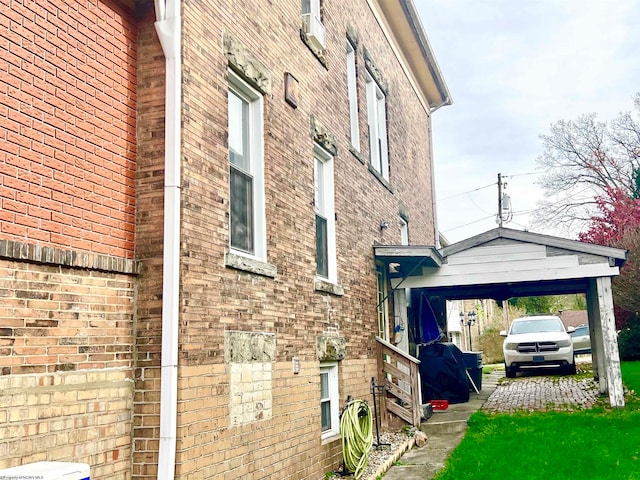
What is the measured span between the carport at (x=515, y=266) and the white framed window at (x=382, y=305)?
0.21 metres

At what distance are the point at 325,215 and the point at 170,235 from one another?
4.66 m

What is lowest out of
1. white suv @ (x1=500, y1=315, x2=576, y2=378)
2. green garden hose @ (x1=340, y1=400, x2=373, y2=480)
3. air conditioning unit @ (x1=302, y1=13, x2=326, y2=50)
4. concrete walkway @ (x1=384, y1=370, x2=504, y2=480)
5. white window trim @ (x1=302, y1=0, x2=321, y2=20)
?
concrete walkway @ (x1=384, y1=370, x2=504, y2=480)

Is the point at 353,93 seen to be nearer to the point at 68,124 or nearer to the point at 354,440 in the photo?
the point at 354,440

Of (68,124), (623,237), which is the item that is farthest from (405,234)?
(68,124)

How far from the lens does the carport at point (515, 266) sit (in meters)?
12.3

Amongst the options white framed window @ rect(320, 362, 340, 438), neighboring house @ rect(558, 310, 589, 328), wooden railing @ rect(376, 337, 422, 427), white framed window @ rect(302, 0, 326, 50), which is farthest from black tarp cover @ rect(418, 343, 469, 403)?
neighboring house @ rect(558, 310, 589, 328)

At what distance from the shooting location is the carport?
1227 centimetres

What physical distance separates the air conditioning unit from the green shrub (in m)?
21.0

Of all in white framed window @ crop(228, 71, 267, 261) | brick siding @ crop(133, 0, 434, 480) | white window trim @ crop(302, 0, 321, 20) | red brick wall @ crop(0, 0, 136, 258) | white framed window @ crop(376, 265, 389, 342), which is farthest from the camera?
white framed window @ crop(376, 265, 389, 342)

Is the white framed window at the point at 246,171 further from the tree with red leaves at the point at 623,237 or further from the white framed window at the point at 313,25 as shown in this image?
the tree with red leaves at the point at 623,237

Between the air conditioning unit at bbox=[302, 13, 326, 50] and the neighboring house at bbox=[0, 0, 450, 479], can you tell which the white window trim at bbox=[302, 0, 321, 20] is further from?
the neighboring house at bbox=[0, 0, 450, 479]

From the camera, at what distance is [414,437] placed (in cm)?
1015

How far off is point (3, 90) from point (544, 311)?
162 feet

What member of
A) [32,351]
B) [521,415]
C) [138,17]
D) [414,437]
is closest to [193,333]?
[32,351]
